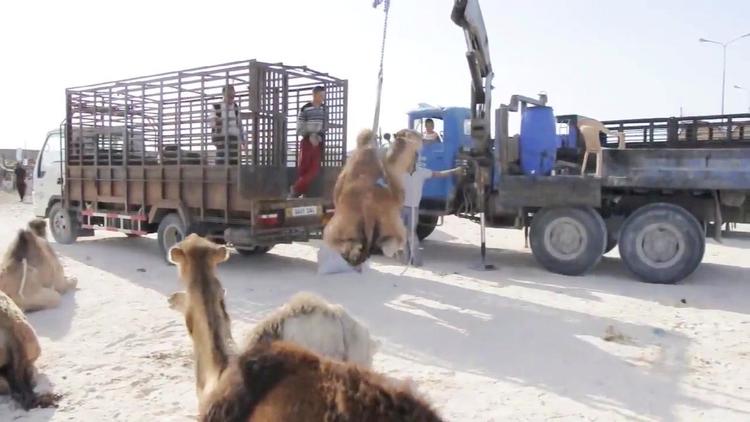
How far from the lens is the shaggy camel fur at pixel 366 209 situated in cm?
506

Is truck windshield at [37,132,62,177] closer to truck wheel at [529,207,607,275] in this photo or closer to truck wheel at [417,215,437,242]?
truck wheel at [417,215,437,242]

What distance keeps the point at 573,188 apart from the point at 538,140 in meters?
1.49

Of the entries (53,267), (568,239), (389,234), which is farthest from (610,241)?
(53,267)

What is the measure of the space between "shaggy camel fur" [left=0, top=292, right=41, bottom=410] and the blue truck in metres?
7.32

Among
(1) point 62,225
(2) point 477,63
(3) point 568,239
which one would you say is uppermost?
(2) point 477,63

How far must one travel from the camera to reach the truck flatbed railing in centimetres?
1321

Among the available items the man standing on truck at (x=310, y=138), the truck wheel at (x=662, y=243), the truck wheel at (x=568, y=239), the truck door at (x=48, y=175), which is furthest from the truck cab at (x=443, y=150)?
the truck door at (x=48, y=175)

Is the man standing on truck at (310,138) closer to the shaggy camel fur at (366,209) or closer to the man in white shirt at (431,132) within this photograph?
the man in white shirt at (431,132)

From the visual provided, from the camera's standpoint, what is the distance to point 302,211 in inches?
382

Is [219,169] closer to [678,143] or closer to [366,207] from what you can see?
[366,207]

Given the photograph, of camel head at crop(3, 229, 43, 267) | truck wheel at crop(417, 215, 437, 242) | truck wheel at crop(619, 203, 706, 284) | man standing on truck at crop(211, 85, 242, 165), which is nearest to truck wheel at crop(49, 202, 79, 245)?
man standing on truck at crop(211, 85, 242, 165)

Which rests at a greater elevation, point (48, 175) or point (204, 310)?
point (48, 175)

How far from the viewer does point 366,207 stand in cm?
509

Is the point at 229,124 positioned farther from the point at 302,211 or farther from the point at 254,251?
the point at 254,251
